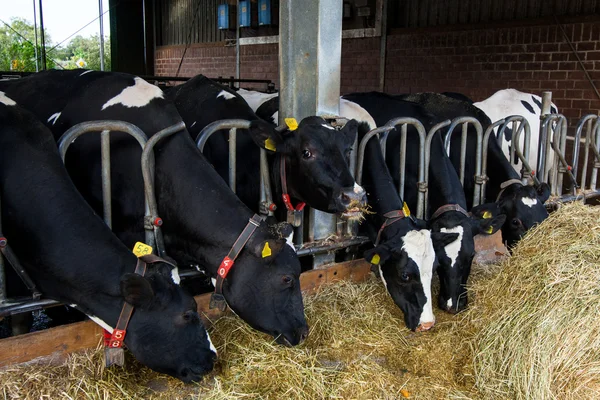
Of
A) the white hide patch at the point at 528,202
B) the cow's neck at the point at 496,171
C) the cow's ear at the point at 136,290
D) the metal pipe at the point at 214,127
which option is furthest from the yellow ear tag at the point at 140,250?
the cow's neck at the point at 496,171

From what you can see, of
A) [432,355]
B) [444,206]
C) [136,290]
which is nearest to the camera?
[136,290]

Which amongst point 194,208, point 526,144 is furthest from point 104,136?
point 526,144

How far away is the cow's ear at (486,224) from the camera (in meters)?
4.33

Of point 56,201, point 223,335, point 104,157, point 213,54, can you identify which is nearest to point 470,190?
point 223,335

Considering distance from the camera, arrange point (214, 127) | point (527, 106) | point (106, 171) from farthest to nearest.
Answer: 1. point (527, 106)
2. point (214, 127)
3. point (106, 171)

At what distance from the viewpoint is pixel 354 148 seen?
4.43m

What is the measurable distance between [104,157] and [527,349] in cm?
262

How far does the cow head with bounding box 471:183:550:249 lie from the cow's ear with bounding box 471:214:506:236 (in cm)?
44

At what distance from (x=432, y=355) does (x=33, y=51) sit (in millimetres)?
21679

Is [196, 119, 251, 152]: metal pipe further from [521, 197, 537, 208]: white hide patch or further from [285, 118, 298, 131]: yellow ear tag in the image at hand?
[521, 197, 537, 208]: white hide patch

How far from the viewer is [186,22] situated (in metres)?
17.2

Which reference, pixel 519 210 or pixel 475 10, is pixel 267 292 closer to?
pixel 519 210

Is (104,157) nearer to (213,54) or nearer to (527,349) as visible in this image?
(527,349)

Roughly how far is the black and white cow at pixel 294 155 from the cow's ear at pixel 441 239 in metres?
0.66
